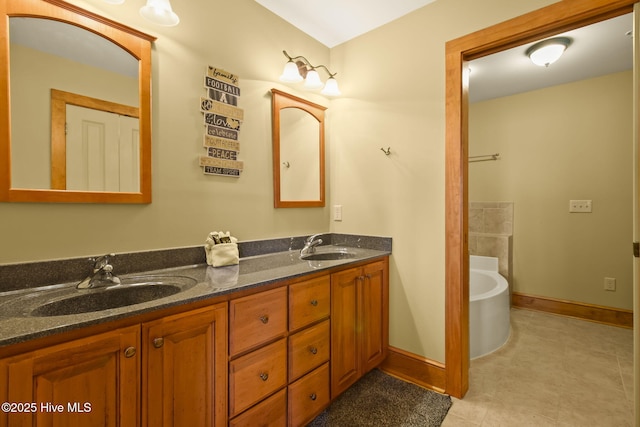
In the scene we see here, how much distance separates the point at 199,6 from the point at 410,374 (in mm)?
2642

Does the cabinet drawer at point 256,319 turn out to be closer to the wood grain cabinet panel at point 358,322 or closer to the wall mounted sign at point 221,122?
the wood grain cabinet panel at point 358,322

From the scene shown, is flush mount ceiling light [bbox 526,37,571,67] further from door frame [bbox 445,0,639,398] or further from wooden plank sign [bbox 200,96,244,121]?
wooden plank sign [bbox 200,96,244,121]

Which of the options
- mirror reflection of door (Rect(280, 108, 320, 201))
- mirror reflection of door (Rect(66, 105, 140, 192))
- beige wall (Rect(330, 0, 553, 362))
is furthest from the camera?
mirror reflection of door (Rect(280, 108, 320, 201))

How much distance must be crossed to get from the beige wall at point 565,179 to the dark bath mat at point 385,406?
2.38 m

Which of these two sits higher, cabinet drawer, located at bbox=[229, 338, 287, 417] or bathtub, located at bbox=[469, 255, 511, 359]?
cabinet drawer, located at bbox=[229, 338, 287, 417]

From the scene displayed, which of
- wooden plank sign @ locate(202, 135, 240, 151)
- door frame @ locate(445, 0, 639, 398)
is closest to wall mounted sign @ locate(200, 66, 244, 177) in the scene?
wooden plank sign @ locate(202, 135, 240, 151)

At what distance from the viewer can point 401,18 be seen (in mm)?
2045

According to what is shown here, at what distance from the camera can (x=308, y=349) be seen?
4.83 ft

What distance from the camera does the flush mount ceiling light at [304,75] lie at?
6.30 ft

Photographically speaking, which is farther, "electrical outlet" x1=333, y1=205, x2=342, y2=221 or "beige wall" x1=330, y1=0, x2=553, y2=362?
"electrical outlet" x1=333, y1=205, x2=342, y2=221

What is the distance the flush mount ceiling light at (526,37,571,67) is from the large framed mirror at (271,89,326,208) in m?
1.82

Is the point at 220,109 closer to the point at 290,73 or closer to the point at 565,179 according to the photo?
the point at 290,73

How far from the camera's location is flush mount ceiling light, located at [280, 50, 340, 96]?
6.30 ft

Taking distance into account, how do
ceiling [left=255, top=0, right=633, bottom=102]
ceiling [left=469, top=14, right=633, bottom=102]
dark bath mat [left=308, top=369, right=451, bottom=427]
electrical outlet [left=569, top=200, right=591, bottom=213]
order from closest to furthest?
dark bath mat [left=308, top=369, right=451, bottom=427], ceiling [left=255, top=0, right=633, bottom=102], ceiling [left=469, top=14, right=633, bottom=102], electrical outlet [left=569, top=200, right=591, bottom=213]
